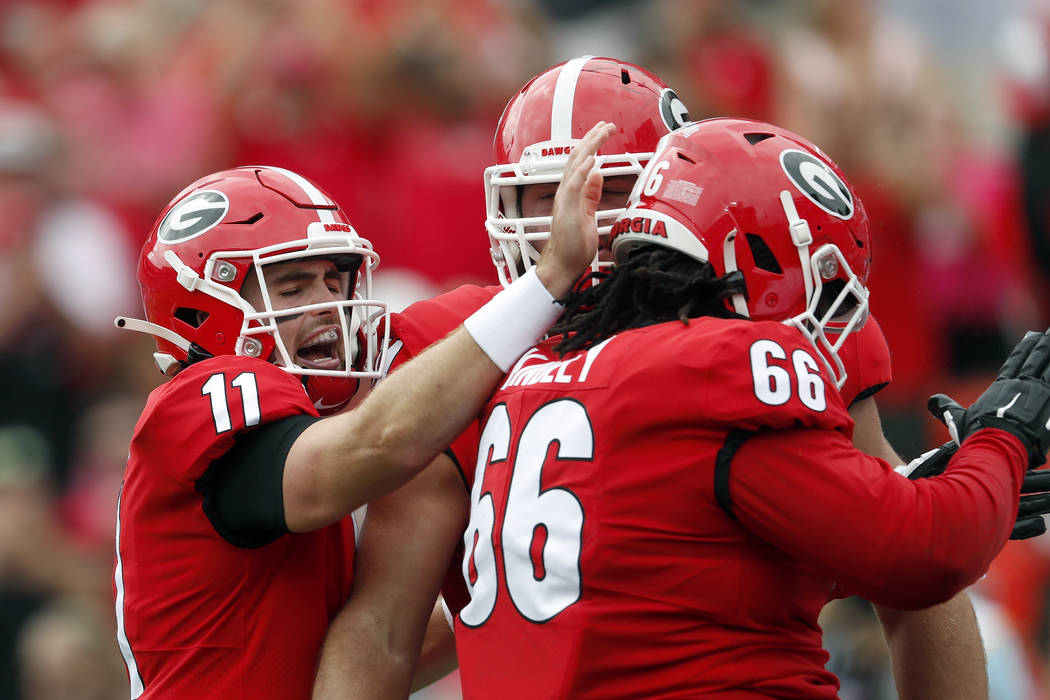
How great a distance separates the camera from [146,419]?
2.98 metres

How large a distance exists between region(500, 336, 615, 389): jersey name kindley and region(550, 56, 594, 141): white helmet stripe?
28.4 inches

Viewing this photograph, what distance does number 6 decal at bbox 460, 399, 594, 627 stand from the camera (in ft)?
8.13

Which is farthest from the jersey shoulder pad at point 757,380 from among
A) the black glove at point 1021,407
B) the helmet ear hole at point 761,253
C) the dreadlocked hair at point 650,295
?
the black glove at point 1021,407

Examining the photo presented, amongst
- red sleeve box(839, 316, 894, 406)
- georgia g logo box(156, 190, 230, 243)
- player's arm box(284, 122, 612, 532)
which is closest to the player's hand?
player's arm box(284, 122, 612, 532)

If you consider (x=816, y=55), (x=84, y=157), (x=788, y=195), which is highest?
(x=788, y=195)

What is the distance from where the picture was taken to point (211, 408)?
291 centimetres

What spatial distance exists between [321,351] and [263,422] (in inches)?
17.8

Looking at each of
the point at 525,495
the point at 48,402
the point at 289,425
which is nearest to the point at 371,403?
the point at 289,425

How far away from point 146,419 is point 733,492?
4.36 ft

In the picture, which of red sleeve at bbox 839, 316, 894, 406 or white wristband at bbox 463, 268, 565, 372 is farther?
red sleeve at bbox 839, 316, 894, 406

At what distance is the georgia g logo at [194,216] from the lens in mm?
3307

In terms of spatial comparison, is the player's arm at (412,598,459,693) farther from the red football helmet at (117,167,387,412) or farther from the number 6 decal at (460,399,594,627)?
the number 6 decal at (460,399,594,627)

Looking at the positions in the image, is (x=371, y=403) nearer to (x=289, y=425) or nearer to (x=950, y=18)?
(x=289, y=425)

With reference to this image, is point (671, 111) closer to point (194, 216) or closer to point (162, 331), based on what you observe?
point (194, 216)
